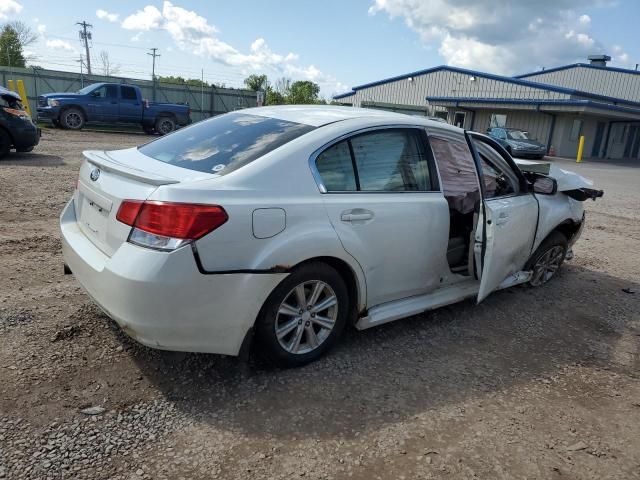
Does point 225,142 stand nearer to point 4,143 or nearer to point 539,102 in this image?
point 4,143

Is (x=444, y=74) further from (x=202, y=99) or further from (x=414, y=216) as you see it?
(x=414, y=216)

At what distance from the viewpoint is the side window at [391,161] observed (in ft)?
11.4

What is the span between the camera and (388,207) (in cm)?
348

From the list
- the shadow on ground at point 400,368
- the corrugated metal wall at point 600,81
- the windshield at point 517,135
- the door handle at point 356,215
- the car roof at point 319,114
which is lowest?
the shadow on ground at point 400,368

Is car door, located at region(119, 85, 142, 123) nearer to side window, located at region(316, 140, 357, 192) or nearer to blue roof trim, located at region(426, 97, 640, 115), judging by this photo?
side window, located at region(316, 140, 357, 192)

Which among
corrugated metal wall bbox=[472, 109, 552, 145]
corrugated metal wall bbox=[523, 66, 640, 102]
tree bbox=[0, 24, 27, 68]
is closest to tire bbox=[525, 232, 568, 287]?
corrugated metal wall bbox=[472, 109, 552, 145]

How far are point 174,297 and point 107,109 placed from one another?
21126mm

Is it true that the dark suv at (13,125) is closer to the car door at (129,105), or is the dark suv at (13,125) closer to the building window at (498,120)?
the car door at (129,105)

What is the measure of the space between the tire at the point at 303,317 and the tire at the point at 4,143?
388 inches

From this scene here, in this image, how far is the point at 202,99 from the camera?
31.8 m

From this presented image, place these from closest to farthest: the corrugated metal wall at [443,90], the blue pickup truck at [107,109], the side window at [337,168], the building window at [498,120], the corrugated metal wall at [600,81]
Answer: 1. the side window at [337,168]
2. the blue pickup truck at [107,109]
3. the corrugated metal wall at [443,90]
4. the building window at [498,120]
5. the corrugated metal wall at [600,81]

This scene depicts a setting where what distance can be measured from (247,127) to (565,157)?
32.3 meters

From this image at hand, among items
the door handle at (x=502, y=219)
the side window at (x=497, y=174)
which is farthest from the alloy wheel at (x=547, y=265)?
the door handle at (x=502, y=219)

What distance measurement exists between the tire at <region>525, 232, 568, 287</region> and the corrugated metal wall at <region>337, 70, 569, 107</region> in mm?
29486
